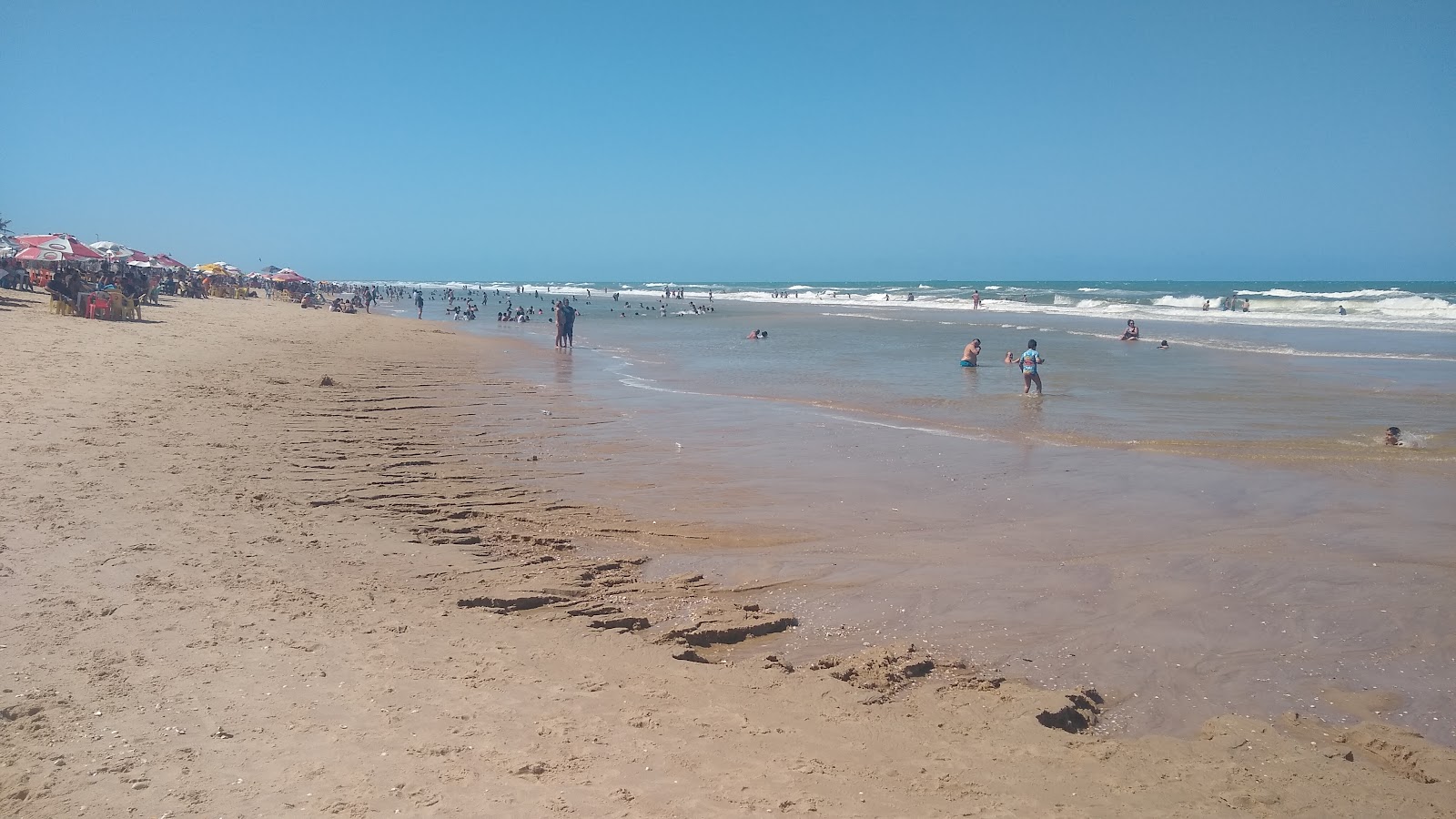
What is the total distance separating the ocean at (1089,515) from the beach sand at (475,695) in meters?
0.50

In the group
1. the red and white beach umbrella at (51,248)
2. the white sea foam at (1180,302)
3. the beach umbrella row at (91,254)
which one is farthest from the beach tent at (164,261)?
the white sea foam at (1180,302)

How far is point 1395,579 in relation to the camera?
22.9 ft

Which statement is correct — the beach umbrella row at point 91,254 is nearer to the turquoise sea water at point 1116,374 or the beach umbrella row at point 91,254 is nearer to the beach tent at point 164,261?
Result: the beach tent at point 164,261

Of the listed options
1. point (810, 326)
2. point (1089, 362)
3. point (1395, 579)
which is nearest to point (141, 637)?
point (1395, 579)

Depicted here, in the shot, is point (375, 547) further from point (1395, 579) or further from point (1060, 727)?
point (1395, 579)

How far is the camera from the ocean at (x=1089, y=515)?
5555mm

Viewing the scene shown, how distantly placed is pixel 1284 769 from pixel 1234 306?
64887mm

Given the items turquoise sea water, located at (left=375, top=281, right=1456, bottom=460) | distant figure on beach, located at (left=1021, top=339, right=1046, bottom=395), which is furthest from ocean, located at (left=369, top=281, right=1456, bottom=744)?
distant figure on beach, located at (left=1021, top=339, right=1046, bottom=395)

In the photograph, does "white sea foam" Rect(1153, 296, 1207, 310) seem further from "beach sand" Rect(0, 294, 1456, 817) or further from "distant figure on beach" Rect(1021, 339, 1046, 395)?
"beach sand" Rect(0, 294, 1456, 817)

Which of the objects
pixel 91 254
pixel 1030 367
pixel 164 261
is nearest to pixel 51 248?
pixel 91 254

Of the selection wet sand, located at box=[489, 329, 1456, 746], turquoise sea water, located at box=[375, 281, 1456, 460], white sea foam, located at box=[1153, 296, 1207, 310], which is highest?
white sea foam, located at box=[1153, 296, 1207, 310]

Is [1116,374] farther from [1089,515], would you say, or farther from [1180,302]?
[1180,302]

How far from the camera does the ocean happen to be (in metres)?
5.55

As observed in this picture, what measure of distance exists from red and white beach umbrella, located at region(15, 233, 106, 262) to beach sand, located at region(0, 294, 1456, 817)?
27027 mm
